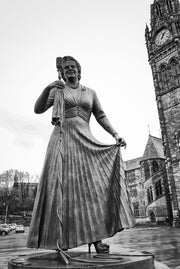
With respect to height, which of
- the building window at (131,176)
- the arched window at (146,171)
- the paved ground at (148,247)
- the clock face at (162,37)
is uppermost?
the clock face at (162,37)

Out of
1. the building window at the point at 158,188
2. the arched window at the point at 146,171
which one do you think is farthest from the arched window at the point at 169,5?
the building window at the point at 158,188

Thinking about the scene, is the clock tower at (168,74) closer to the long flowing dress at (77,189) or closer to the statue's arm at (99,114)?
the statue's arm at (99,114)

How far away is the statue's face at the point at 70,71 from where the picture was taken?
3547mm

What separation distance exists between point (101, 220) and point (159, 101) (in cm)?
3301

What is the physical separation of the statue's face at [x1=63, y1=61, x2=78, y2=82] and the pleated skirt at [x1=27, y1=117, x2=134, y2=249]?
619 mm

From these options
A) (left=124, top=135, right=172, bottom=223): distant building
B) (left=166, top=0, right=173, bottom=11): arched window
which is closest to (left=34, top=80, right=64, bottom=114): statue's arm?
(left=124, top=135, right=172, bottom=223): distant building

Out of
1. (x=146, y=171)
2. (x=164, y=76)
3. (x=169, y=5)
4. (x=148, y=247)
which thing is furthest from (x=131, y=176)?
(x=148, y=247)

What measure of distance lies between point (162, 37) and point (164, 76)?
6.53 meters

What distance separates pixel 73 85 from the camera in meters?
3.65

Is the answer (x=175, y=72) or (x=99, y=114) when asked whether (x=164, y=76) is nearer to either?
(x=175, y=72)

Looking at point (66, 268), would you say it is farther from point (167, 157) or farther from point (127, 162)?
point (127, 162)

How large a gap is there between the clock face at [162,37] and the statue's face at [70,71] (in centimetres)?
3677

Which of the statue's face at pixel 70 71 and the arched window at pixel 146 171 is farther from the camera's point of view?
the arched window at pixel 146 171

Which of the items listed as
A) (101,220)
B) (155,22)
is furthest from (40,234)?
(155,22)
